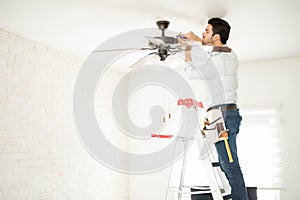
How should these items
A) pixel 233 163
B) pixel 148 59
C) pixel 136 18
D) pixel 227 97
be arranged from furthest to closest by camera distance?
pixel 136 18
pixel 148 59
pixel 227 97
pixel 233 163

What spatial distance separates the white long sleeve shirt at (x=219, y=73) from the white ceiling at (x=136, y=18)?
0.56 m

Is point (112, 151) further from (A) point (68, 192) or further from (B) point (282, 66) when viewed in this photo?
(B) point (282, 66)

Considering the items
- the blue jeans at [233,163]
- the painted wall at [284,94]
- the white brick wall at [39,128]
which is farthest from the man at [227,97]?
the painted wall at [284,94]

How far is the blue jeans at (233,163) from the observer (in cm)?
272

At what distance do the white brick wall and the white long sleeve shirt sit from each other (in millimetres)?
2068

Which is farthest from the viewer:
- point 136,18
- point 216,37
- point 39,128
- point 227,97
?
point 39,128

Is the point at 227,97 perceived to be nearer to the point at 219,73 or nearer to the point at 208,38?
the point at 219,73

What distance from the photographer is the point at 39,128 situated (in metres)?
4.14

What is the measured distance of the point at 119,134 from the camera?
577 cm

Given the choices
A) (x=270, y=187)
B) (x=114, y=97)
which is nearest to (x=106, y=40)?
(x=114, y=97)

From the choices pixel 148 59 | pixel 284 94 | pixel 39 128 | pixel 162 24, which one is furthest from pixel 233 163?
pixel 284 94

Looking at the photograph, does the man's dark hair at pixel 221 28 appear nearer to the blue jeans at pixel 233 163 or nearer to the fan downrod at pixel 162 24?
the fan downrod at pixel 162 24

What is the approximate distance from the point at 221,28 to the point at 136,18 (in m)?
0.88

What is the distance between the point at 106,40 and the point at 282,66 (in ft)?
8.39
